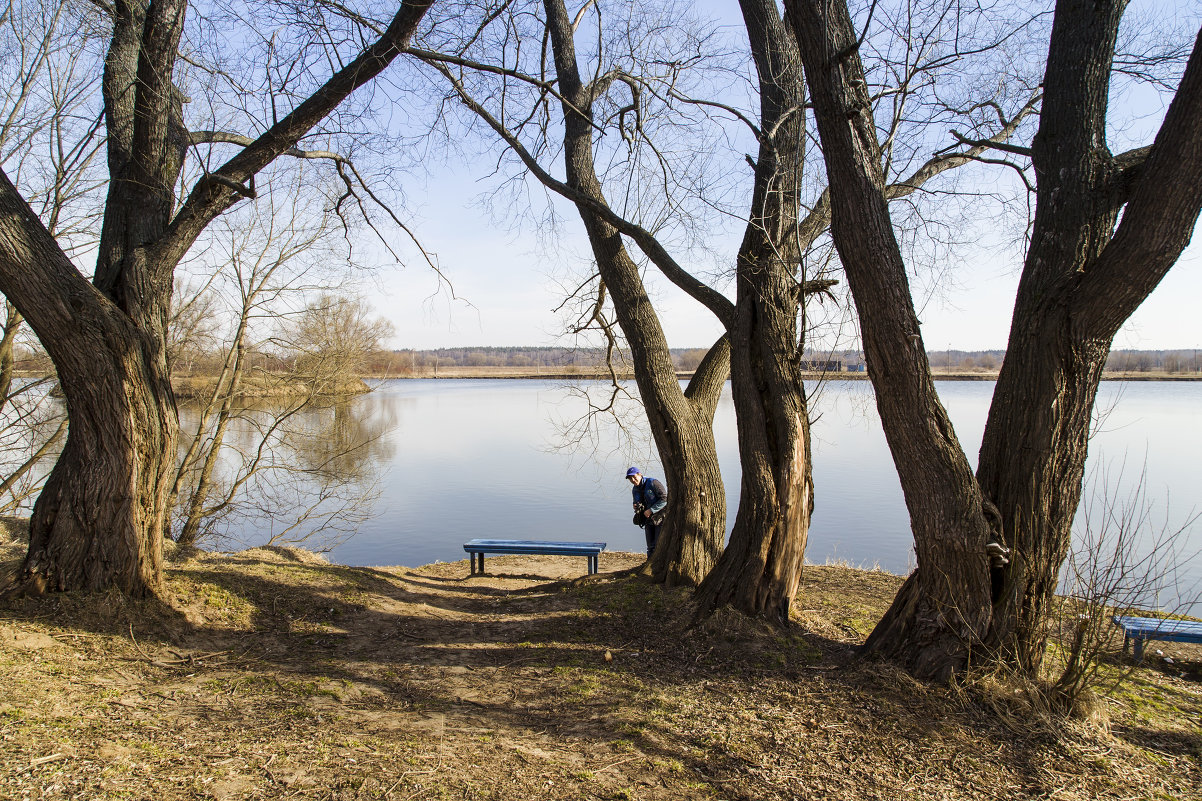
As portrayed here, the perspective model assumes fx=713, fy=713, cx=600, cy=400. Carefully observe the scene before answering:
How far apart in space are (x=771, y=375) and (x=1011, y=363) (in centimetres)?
164

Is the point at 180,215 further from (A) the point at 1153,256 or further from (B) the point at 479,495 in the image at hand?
(B) the point at 479,495

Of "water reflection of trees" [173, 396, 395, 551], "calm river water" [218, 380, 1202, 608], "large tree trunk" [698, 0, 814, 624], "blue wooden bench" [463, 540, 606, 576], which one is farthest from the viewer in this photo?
"calm river water" [218, 380, 1202, 608]

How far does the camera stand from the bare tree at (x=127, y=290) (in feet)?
15.1

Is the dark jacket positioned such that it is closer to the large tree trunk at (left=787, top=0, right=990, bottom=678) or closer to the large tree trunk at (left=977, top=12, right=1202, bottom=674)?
the large tree trunk at (left=787, top=0, right=990, bottom=678)

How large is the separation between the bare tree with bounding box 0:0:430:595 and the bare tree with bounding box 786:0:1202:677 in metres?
3.46

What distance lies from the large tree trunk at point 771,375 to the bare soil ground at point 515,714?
374 mm

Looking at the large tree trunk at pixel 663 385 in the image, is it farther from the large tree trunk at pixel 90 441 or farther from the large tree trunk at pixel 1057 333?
the large tree trunk at pixel 90 441

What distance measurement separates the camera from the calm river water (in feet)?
38.2

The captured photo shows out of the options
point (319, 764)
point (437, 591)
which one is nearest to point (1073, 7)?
point (319, 764)

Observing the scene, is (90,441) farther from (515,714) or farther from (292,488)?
(292,488)

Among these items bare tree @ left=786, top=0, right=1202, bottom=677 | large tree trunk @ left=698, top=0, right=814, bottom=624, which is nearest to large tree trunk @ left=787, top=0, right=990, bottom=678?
bare tree @ left=786, top=0, right=1202, bottom=677

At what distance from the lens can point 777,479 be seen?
5.14 meters

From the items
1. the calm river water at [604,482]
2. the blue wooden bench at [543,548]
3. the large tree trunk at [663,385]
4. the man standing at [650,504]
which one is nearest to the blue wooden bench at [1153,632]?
the calm river water at [604,482]

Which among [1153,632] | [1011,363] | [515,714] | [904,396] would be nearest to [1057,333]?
[1011,363]
